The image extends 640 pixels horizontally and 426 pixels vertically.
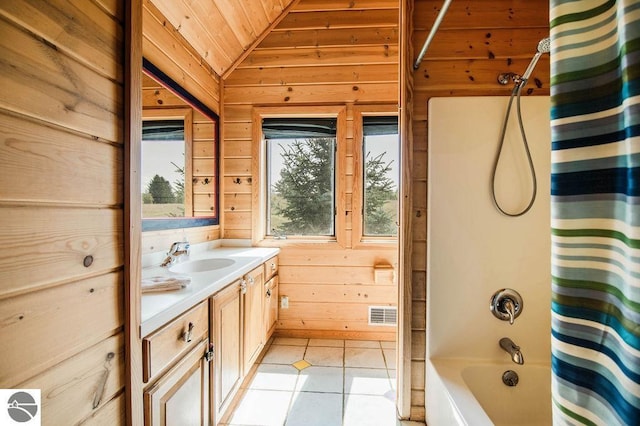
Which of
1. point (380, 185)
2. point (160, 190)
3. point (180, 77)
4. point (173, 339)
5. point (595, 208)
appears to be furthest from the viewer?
point (380, 185)

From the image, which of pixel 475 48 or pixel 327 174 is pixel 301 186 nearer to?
pixel 327 174

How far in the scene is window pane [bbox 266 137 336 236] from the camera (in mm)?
2648

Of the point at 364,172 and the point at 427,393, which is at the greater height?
the point at 364,172

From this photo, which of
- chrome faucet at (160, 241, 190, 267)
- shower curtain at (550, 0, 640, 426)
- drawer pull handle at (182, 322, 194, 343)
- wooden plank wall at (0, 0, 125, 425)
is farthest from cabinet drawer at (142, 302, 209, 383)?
shower curtain at (550, 0, 640, 426)

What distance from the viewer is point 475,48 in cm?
142

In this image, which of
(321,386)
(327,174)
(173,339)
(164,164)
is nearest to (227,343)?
(173,339)

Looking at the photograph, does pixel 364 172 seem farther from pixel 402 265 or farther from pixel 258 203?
pixel 402 265

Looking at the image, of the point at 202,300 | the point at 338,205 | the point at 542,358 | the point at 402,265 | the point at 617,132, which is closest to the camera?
the point at 617,132

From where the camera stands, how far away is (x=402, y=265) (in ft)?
4.81

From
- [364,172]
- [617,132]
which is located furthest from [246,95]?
[617,132]

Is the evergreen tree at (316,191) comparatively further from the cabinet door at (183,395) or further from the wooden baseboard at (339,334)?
the cabinet door at (183,395)

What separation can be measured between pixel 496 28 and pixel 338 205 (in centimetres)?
161

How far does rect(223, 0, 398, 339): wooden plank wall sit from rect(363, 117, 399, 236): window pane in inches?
7.2

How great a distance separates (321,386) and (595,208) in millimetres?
1873
